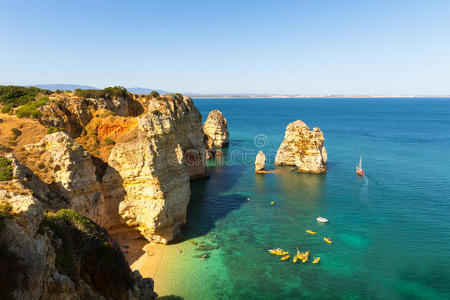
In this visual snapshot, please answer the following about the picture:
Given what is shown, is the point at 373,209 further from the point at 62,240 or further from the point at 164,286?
the point at 62,240

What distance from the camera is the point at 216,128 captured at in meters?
75.3

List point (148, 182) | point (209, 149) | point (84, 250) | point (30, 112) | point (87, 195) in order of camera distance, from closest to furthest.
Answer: point (84, 250) < point (87, 195) < point (148, 182) < point (30, 112) < point (209, 149)

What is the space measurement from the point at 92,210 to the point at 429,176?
56.0 meters

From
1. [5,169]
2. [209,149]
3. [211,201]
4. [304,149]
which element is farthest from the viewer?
[209,149]

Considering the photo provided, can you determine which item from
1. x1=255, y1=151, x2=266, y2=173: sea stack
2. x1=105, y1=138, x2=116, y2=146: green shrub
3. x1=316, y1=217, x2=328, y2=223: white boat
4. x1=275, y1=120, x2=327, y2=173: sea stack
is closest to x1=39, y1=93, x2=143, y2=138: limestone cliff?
x1=105, y1=138, x2=116, y2=146: green shrub

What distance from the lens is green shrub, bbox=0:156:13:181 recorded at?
49.4 feet

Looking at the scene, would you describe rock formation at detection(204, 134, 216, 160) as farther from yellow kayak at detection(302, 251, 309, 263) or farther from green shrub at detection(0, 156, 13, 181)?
green shrub at detection(0, 156, 13, 181)

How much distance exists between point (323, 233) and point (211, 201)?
15952 mm

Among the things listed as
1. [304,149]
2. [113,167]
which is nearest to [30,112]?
[113,167]

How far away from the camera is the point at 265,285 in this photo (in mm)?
21406

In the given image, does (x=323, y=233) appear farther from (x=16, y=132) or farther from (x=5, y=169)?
(x=16, y=132)

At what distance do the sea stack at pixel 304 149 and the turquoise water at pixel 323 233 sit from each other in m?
2.29

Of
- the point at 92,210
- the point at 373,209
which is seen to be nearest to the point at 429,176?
the point at 373,209

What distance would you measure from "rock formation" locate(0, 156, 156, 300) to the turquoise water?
31.4 ft
